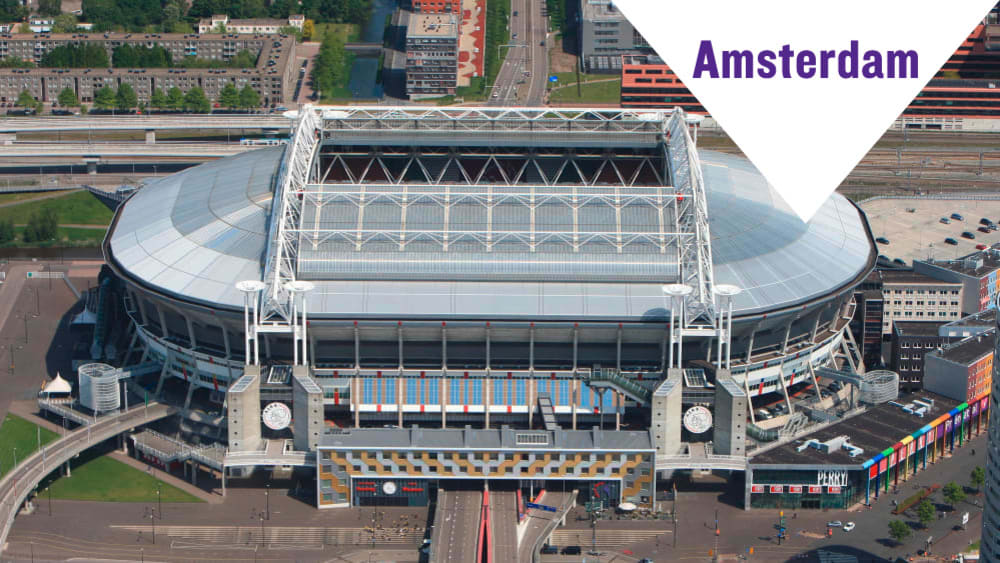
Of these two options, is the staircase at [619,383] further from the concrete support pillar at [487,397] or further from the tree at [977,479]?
the tree at [977,479]

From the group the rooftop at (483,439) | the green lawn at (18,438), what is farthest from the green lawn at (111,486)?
the rooftop at (483,439)

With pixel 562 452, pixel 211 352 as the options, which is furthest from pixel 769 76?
pixel 211 352

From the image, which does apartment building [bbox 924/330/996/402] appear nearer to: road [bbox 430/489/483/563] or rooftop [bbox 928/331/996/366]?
rooftop [bbox 928/331/996/366]

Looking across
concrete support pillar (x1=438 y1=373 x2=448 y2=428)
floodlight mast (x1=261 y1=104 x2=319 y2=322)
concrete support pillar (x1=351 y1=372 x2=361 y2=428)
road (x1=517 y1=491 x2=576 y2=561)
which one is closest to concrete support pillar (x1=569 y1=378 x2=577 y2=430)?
road (x1=517 y1=491 x2=576 y2=561)

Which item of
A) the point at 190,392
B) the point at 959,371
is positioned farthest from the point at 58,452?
the point at 959,371

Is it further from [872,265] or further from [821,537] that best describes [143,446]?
[872,265]

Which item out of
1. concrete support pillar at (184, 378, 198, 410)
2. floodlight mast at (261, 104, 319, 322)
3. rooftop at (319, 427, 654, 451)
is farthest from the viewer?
concrete support pillar at (184, 378, 198, 410)
